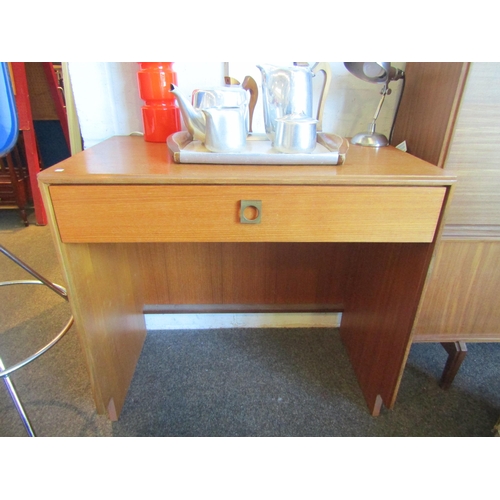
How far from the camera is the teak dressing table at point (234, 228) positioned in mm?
637

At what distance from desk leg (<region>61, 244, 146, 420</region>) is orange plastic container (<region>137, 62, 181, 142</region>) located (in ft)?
1.19

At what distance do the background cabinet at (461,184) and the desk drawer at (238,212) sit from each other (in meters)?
0.17

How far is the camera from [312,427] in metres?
0.95

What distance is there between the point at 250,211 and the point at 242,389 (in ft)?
2.22

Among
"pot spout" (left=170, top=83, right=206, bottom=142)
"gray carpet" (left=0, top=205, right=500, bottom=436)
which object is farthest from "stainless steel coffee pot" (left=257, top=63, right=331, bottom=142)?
"gray carpet" (left=0, top=205, right=500, bottom=436)

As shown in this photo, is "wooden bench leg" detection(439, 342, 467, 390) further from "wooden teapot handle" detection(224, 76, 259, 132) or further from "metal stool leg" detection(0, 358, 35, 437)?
"metal stool leg" detection(0, 358, 35, 437)

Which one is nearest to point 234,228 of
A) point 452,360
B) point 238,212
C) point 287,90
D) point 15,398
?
point 238,212

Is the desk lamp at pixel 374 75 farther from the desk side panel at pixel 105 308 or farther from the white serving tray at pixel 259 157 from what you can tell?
the desk side panel at pixel 105 308

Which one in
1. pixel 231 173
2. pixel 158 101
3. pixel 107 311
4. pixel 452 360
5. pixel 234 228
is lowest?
pixel 452 360

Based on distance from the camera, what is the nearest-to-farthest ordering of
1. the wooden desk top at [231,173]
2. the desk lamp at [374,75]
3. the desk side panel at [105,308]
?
the wooden desk top at [231,173] < the desk side panel at [105,308] < the desk lamp at [374,75]

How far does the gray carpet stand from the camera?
950 millimetres

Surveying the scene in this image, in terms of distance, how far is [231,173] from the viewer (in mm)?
648

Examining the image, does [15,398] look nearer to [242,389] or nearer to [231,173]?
[242,389]

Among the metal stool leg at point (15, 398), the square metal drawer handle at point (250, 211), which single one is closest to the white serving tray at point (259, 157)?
the square metal drawer handle at point (250, 211)
